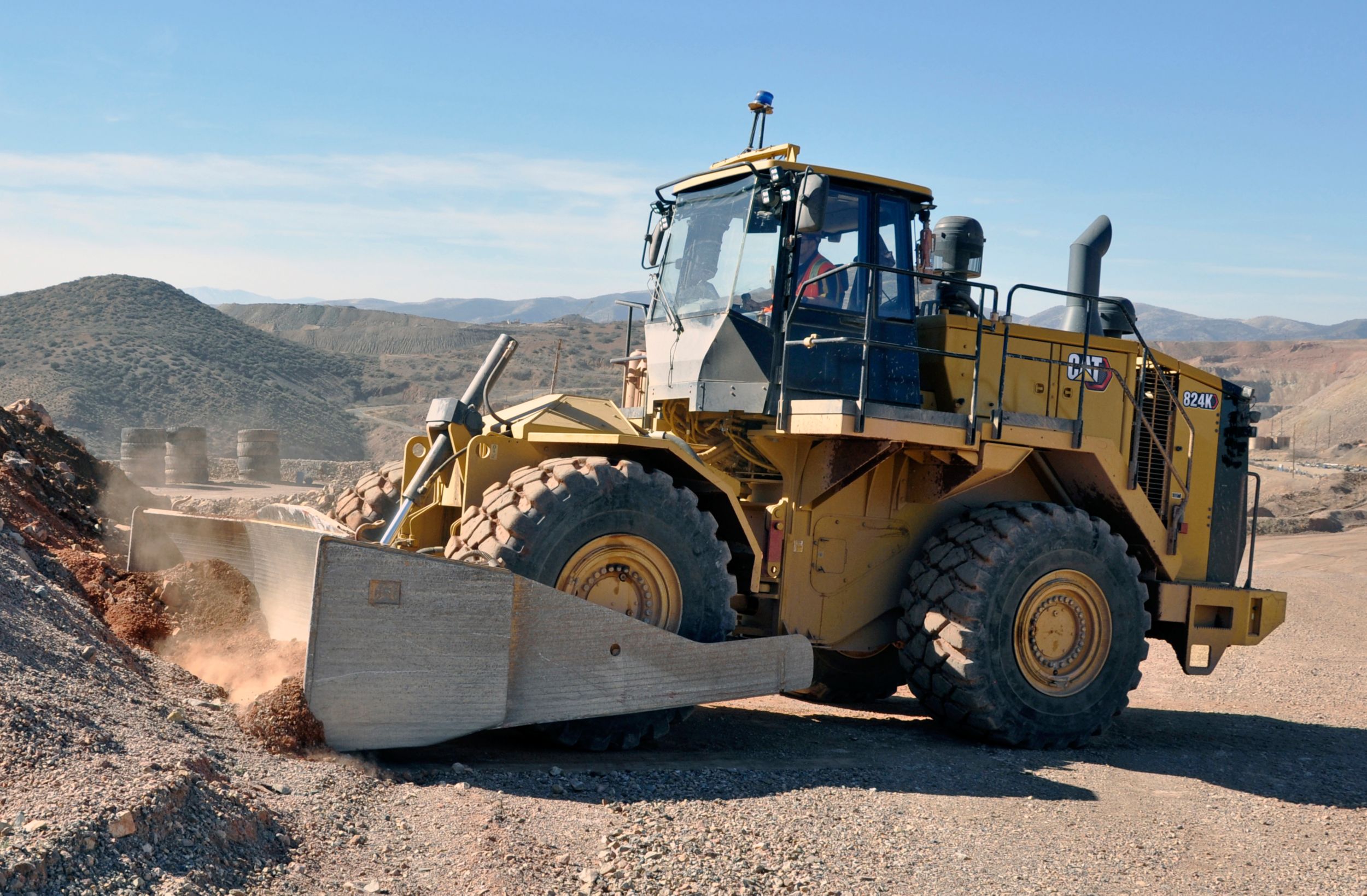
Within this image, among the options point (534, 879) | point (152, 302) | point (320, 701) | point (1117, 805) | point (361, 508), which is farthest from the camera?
point (152, 302)

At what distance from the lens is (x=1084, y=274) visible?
9234 mm

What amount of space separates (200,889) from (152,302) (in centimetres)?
6298

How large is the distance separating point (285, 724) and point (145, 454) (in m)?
25.7

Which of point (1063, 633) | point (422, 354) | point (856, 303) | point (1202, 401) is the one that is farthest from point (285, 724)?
point (422, 354)

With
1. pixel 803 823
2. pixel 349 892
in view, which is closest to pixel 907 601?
pixel 803 823

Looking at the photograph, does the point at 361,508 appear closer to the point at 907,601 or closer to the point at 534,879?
the point at 907,601

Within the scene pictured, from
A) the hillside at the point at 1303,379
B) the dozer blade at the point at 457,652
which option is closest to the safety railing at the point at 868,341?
the dozer blade at the point at 457,652

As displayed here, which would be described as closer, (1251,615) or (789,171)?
(789,171)

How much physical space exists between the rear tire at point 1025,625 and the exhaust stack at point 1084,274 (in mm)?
1731

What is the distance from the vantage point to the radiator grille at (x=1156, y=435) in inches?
349

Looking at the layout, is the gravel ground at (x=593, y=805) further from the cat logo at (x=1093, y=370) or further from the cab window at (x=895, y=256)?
the cab window at (x=895, y=256)

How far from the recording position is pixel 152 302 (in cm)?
6119

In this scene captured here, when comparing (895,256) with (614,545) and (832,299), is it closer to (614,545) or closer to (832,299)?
(832,299)

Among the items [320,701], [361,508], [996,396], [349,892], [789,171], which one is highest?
[789,171]
